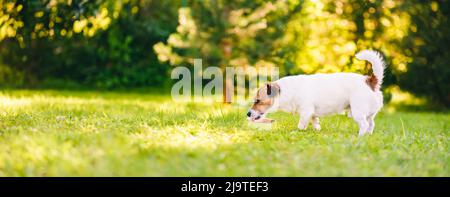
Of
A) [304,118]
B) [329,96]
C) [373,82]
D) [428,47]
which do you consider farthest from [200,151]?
[428,47]

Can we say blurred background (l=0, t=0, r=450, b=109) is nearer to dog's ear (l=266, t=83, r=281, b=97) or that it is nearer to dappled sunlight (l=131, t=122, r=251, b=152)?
dog's ear (l=266, t=83, r=281, b=97)

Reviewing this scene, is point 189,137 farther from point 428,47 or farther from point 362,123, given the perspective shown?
point 428,47

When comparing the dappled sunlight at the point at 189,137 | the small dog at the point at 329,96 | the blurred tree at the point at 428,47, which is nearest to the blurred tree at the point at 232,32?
the blurred tree at the point at 428,47

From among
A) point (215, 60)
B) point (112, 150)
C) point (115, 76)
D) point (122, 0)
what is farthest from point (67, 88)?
point (112, 150)

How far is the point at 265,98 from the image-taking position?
7.71 m

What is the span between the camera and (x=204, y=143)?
630cm

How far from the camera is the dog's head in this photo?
7707mm

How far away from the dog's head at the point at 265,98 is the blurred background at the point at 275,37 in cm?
648

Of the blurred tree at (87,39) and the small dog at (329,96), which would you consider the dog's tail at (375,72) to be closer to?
the small dog at (329,96)

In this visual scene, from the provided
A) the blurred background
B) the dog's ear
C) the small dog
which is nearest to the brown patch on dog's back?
the small dog

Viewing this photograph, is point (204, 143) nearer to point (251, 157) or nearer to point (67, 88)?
point (251, 157)
